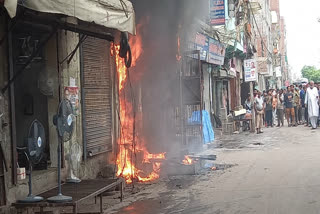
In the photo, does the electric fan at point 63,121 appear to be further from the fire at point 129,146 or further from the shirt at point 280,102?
the shirt at point 280,102

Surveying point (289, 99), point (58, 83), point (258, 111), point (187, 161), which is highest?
point (58, 83)

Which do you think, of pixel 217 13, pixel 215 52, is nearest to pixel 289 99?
pixel 215 52

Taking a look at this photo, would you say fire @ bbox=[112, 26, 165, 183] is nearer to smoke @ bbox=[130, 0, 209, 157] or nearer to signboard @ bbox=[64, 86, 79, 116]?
smoke @ bbox=[130, 0, 209, 157]

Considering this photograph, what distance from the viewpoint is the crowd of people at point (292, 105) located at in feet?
61.3

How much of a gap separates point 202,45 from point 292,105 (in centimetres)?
674

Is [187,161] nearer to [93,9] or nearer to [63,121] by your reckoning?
[63,121]

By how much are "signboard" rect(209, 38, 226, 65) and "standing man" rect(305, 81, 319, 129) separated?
4263 millimetres

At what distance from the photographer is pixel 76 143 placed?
7617 mm

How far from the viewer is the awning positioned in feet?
14.8

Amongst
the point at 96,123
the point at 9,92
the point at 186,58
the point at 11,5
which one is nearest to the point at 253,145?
the point at 186,58

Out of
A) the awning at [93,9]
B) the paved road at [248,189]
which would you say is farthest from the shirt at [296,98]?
the awning at [93,9]

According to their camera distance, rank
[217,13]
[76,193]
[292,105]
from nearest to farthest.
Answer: [76,193]
[217,13]
[292,105]

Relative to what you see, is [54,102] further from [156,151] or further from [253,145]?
[253,145]

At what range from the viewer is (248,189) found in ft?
23.9
